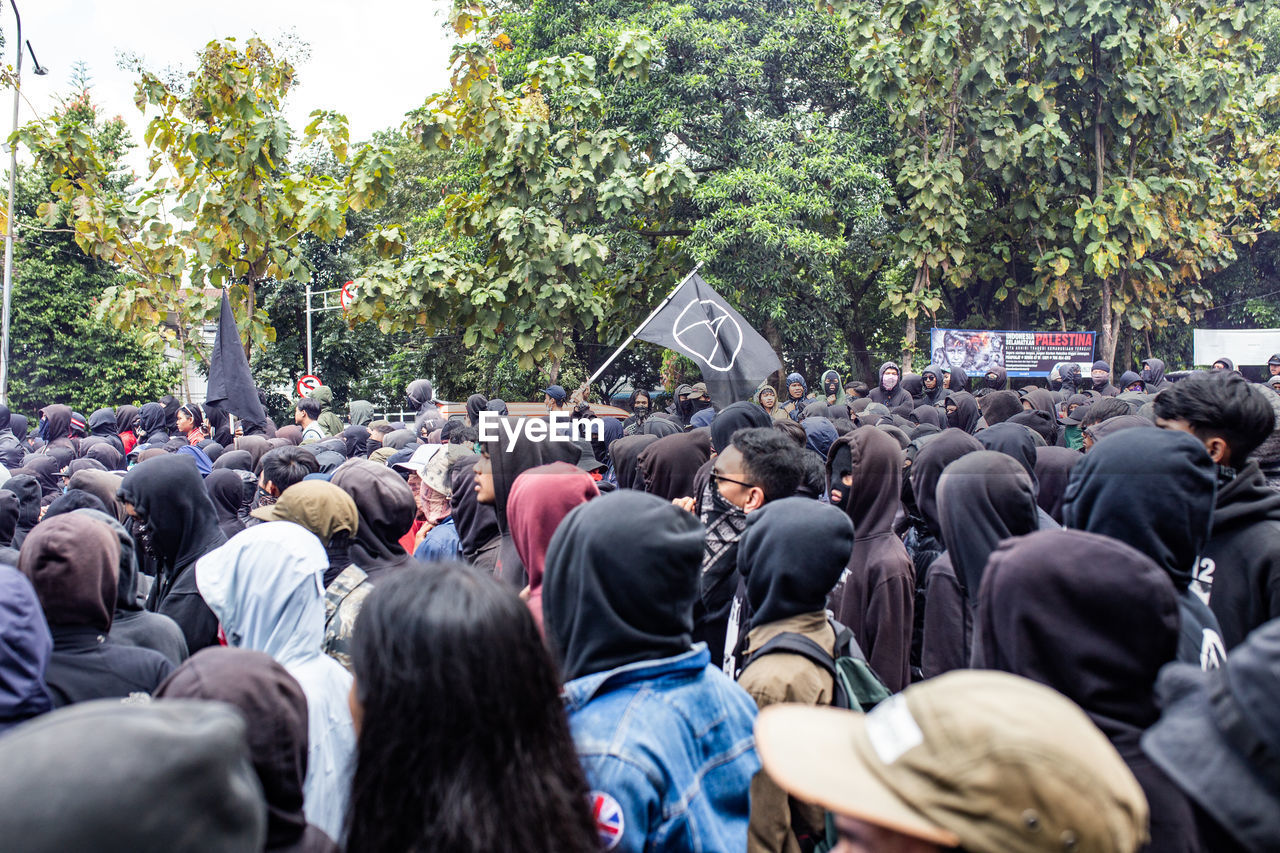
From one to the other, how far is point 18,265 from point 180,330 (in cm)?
1738

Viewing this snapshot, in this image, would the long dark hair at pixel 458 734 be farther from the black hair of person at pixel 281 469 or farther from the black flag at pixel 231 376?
the black flag at pixel 231 376

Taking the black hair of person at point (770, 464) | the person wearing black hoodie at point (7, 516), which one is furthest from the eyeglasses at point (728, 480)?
the person wearing black hoodie at point (7, 516)

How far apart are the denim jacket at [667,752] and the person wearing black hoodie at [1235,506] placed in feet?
5.19

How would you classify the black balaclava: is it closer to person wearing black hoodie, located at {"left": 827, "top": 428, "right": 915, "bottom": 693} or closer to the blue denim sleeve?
person wearing black hoodie, located at {"left": 827, "top": 428, "right": 915, "bottom": 693}

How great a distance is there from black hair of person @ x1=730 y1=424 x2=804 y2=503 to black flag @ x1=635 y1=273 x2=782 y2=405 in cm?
230

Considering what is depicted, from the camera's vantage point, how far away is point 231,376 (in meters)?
7.52

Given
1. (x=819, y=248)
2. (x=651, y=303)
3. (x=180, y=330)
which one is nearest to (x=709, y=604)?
(x=180, y=330)

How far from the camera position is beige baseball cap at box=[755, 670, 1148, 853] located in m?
1.18

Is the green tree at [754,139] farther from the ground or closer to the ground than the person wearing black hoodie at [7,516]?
farther from the ground

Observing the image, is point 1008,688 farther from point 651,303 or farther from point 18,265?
point 18,265

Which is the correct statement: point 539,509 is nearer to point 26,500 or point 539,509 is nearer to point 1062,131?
point 26,500

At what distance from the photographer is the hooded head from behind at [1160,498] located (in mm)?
2426

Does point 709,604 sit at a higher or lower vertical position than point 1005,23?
lower

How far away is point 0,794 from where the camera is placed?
98 cm
